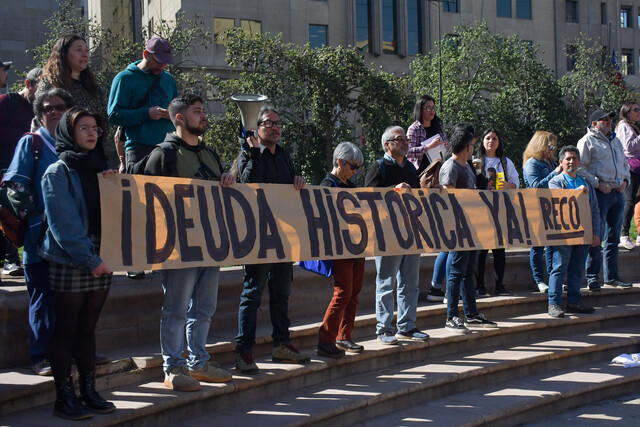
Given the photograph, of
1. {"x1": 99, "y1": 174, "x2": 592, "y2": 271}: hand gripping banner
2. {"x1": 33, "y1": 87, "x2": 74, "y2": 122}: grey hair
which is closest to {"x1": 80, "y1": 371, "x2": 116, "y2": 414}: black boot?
{"x1": 99, "y1": 174, "x2": 592, "y2": 271}: hand gripping banner

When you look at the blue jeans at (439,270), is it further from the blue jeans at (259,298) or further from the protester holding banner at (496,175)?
the blue jeans at (259,298)

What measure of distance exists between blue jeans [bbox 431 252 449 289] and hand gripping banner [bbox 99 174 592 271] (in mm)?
738

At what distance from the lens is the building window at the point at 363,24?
151 ft

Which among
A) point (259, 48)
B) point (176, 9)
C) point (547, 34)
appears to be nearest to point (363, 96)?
point (259, 48)

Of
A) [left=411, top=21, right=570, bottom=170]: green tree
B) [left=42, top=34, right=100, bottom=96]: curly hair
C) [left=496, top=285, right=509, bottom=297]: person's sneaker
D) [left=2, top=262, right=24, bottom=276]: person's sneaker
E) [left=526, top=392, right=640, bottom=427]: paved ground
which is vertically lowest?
[left=526, top=392, right=640, bottom=427]: paved ground

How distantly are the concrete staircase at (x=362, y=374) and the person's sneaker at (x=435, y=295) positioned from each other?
12cm

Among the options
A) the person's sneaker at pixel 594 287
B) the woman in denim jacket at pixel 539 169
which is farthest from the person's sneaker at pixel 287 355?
the person's sneaker at pixel 594 287

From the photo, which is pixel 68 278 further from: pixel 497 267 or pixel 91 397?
pixel 497 267

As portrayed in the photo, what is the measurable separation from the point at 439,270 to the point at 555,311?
54.7 inches

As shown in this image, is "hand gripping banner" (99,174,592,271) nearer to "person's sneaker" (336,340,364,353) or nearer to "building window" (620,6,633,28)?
"person's sneaker" (336,340,364,353)

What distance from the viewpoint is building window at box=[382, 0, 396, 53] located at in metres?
46.9

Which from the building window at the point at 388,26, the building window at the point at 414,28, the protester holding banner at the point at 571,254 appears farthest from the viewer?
the building window at the point at 414,28

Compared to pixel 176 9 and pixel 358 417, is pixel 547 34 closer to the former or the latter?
pixel 176 9

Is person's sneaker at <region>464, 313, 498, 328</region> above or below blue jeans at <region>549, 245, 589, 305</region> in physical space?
below
